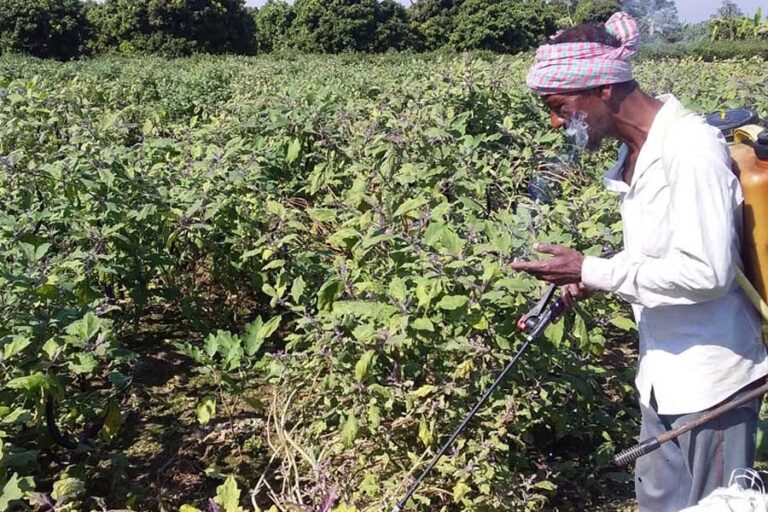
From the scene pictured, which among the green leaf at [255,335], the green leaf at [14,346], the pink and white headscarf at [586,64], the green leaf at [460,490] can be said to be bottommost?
the green leaf at [460,490]

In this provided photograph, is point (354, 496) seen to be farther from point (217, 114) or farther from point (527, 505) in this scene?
point (217, 114)

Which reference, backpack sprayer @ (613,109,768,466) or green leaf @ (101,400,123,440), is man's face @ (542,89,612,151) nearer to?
backpack sprayer @ (613,109,768,466)

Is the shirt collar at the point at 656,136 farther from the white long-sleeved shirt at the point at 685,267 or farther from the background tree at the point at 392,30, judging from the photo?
the background tree at the point at 392,30

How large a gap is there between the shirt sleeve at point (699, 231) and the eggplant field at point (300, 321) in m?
0.54

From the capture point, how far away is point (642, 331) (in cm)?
193

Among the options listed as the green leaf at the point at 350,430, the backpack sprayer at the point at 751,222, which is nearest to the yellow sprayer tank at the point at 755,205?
the backpack sprayer at the point at 751,222

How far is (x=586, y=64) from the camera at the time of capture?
66.7 inches

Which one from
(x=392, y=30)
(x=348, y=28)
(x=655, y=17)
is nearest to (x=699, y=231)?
(x=655, y=17)

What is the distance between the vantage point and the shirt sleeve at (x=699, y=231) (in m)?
1.54

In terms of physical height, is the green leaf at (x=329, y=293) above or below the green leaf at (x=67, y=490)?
above

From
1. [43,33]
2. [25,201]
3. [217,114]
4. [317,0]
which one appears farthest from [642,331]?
[317,0]

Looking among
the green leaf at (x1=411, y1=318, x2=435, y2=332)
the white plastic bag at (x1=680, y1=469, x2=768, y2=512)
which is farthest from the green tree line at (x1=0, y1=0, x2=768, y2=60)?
the white plastic bag at (x1=680, y1=469, x2=768, y2=512)

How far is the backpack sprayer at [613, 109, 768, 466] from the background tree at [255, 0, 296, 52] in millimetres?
39980

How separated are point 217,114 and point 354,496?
144 inches
